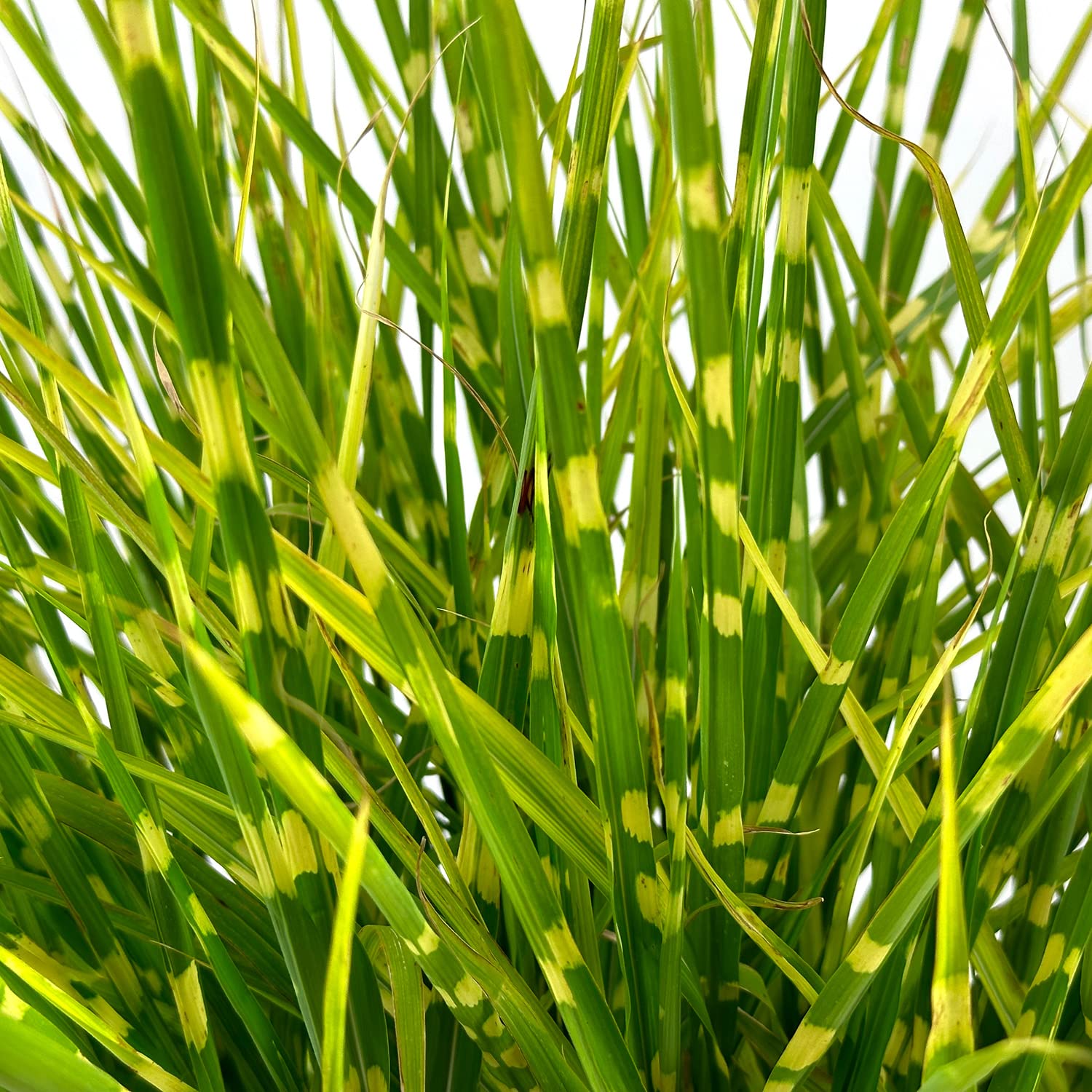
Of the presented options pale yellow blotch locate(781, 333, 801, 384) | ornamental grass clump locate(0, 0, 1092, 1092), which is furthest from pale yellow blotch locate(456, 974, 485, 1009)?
pale yellow blotch locate(781, 333, 801, 384)

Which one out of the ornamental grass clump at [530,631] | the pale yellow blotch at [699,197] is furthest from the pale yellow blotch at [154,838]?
the pale yellow blotch at [699,197]

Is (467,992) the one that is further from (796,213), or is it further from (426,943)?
(796,213)

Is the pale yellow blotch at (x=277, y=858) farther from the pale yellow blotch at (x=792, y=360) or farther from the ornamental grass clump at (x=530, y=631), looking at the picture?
the pale yellow blotch at (x=792, y=360)

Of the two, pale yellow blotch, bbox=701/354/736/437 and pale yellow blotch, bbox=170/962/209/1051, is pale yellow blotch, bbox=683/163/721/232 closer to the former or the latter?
pale yellow blotch, bbox=701/354/736/437

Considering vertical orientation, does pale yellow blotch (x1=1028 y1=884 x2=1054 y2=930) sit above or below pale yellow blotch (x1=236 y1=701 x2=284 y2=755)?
below

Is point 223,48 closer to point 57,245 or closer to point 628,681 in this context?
point 628,681

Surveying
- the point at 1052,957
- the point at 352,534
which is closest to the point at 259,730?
the point at 352,534

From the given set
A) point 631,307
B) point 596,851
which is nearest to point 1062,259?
point 631,307
